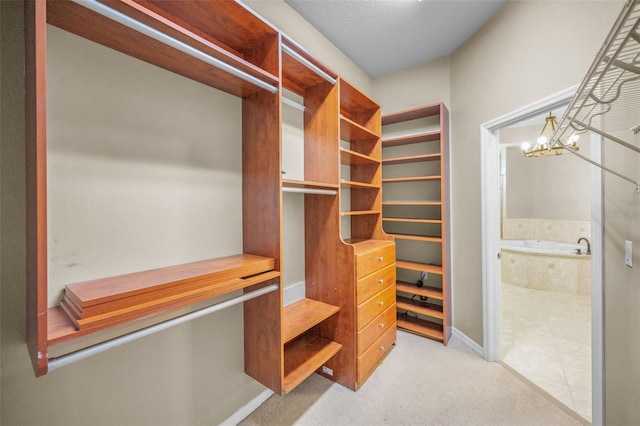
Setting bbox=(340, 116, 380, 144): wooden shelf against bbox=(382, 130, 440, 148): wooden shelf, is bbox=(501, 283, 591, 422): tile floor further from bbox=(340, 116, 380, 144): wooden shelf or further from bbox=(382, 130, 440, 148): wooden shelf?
bbox=(340, 116, 380, 144): wooden shelf

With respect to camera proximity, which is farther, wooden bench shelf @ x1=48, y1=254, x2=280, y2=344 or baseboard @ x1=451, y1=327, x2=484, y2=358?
baseboard @ x1=451, y1=327, x2=484, y2=358

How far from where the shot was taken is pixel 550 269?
3.95m

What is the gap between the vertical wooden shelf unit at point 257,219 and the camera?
78cm

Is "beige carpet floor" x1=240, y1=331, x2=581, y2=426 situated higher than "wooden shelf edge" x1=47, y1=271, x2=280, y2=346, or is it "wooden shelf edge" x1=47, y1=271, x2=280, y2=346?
"wooden shelf edge" x1=47, y1=271, x2=280, y2=346

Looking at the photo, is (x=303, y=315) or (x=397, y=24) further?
(x=397, y=24)

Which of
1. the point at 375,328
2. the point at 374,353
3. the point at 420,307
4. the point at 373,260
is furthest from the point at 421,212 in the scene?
the point at 374,353

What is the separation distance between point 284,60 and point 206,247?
1.28m

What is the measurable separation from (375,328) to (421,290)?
0.89 metres

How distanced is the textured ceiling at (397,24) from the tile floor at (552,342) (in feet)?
10.0

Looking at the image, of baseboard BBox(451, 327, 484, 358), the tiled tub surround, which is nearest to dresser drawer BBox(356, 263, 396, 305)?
baseboard BBox(451, 327, 484, 358)

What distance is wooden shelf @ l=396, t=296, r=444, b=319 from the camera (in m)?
2.62

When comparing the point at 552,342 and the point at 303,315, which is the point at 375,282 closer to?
the point at 303,315

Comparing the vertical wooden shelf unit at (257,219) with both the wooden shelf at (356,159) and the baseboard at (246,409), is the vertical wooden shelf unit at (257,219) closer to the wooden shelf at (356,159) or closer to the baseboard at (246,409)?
the wooden shelf at (356,159)

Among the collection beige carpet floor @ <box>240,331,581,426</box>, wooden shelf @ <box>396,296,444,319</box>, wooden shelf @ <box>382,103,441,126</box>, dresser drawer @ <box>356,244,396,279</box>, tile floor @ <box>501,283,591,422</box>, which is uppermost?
wooden shelf @ <box>382,103,441,126</box>
